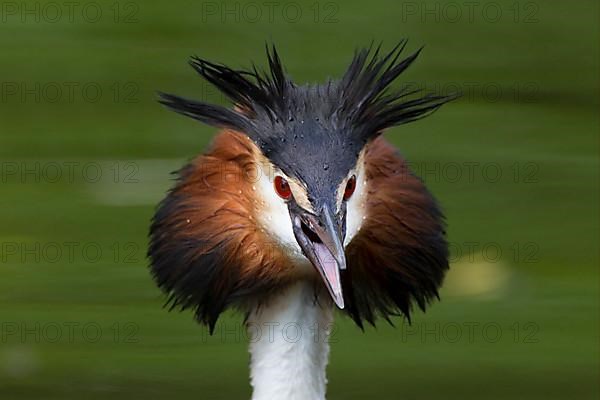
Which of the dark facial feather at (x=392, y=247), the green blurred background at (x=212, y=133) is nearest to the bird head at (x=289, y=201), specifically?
the dark facial feather at (x=392, y=247)

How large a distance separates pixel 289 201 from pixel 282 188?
45mm

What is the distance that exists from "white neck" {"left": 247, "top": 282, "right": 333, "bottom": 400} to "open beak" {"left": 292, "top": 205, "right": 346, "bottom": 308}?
0.39 metres

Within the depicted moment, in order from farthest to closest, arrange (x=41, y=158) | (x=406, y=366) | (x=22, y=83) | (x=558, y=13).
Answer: (x=558, y=13), (x=22, y=83), (x=41, y=158), (x=406, y=366)

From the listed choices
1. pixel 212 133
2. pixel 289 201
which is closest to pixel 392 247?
pixel 289 201

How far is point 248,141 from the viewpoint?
537 centimetres

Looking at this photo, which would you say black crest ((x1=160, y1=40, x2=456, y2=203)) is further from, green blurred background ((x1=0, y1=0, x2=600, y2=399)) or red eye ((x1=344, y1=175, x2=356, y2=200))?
green blurred background ((x1=0, y1=0, x2=600, y2=399))

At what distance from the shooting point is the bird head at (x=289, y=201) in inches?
206

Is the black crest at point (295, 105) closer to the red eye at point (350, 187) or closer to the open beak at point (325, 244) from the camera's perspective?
the red eye at point (350, 187)

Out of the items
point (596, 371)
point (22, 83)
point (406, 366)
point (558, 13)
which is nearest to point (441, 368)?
point (406, 366)

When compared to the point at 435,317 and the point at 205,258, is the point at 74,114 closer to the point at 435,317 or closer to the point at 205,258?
the point at 435,317

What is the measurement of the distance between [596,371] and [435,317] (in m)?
0.70

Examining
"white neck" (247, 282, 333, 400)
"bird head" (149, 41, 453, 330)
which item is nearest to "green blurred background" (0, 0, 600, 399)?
"white neck" (247, 282, 333, 400)

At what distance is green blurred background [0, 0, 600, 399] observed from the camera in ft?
24.3

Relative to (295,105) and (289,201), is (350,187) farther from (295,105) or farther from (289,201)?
(295,105)
